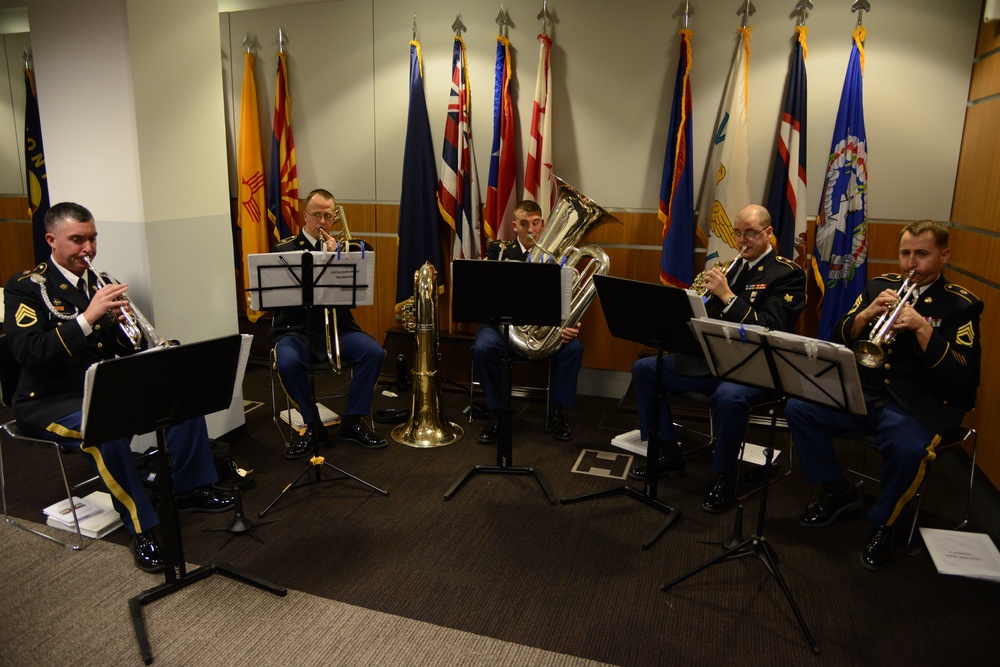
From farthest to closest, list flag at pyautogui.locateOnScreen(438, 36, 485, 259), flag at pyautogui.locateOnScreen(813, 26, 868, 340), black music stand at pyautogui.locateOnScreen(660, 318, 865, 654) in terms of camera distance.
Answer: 1. flag at pyautogui.locateOnScreen(438, 36, 485, 259)
2. flag at pyautogui.locateOnScreen(813, 26, 868, 340)
3. black music stand at pyautogui.locateOnScreen(660, 318, 865, 654)

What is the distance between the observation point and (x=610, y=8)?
16.1 ft

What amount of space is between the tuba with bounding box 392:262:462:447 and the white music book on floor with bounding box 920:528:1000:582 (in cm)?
268

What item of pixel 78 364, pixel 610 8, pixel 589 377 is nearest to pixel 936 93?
pixel 610 8

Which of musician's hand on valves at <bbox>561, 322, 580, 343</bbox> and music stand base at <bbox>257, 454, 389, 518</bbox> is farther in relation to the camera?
musician's hand on valves at <bbox>561, 322, 580, 343</bbox>

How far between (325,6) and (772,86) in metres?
3.53

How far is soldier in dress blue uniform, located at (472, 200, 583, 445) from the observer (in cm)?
460

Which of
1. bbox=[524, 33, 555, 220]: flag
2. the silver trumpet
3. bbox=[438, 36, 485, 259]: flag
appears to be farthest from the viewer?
bbox=[438, 36, 485, 259]: flag

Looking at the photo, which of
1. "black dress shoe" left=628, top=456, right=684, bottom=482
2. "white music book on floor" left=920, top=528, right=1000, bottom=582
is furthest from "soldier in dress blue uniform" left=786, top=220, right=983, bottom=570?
"black dress shoe" left=628, top=456, right=684, bottom=482

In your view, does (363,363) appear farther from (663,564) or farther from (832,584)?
(832,584)

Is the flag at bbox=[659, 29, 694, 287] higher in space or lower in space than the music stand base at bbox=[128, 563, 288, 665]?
higher

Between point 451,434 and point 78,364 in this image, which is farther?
point 451,434

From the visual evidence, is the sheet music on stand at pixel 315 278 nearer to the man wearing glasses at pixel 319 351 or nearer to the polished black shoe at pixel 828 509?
the man wearing glasses at pixel 319 351

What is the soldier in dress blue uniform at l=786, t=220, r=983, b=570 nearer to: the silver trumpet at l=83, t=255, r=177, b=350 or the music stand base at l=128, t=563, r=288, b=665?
the music stand base at l=128, t=563, r=288, b=665

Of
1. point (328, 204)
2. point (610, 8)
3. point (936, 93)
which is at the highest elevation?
point (610, 8)
